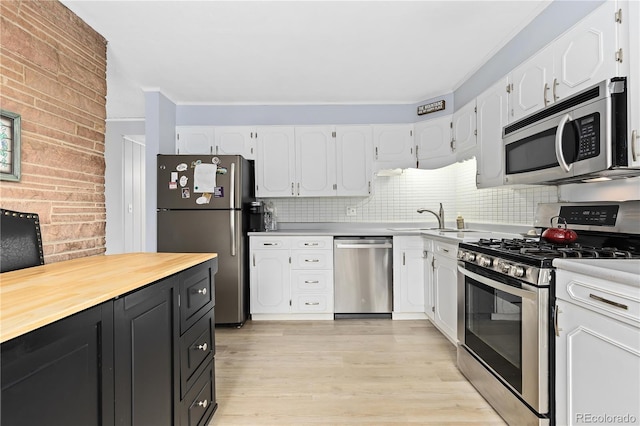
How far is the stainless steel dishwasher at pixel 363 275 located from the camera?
140 inches

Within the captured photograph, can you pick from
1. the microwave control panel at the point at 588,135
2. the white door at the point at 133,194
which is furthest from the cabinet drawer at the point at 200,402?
the white door at the point at 133,194

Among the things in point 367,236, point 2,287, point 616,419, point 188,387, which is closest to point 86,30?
point 2,287

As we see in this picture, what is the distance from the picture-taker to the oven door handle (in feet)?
5.29

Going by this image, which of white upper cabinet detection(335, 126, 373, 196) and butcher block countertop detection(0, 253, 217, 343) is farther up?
white upper cabinet detection(335, 126, 373, 196)

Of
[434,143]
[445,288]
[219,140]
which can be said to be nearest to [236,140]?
[219,140]

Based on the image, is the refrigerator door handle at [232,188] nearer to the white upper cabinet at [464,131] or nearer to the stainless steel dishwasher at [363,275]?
the stainless steel dishwasher at [363,275]

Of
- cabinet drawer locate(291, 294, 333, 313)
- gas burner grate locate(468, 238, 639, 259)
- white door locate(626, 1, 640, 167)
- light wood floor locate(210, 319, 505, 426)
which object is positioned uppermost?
white door locate(626, 1, 640, 167)

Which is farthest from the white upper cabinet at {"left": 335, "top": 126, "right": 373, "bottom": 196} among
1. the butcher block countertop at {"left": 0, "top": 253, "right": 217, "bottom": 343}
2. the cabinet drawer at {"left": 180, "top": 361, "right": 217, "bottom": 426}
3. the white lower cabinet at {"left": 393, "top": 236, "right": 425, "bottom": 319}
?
the cabinet drawer at {"left": 180, "top": 361, "right": 217, "bottom": 426}

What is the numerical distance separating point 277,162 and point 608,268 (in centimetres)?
319

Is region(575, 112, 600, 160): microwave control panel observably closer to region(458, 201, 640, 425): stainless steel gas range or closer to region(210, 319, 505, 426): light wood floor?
region(458, 201, 640, 425): stainless steel gas range

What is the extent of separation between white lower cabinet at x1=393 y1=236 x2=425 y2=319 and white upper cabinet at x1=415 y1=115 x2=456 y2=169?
87cm

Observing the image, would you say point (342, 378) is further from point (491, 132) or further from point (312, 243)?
point (491, 132)

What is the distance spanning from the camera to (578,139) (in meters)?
1.70

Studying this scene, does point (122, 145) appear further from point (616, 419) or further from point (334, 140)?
point (616, 419)
